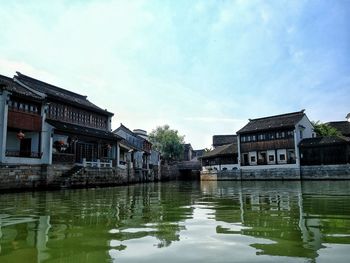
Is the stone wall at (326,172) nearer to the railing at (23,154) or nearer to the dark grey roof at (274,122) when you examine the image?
the dark grey roof at (274,122)

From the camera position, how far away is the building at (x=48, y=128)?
67.5 ft

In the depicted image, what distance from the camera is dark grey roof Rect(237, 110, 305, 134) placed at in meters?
40.8

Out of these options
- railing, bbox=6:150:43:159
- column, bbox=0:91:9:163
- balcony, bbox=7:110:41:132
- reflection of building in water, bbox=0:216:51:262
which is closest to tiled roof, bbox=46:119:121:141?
balcony, bbox=7:110:41:132

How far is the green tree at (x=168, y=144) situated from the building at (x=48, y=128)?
2847 cm

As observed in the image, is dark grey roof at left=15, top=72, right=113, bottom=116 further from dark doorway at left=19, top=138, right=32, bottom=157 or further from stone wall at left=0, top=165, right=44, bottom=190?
stone wall at left=0, top=165, right=44, bottom=190

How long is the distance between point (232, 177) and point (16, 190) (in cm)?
2957

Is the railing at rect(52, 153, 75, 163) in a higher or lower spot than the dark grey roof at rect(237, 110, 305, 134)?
lower

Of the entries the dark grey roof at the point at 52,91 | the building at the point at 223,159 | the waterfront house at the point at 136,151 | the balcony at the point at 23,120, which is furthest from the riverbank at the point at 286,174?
the balcony at the point at 23,120

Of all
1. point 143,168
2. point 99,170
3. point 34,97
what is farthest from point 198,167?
point 34,97

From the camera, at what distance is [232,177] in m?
43.2

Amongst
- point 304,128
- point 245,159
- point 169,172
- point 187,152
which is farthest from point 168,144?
point 304,128

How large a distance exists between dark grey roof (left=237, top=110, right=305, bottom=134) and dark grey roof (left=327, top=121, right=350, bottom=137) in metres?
11.2

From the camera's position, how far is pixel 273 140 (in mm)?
41719

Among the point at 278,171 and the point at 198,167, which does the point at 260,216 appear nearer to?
the point at 278,171
